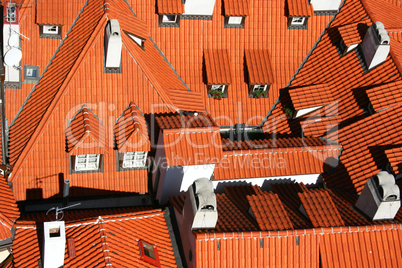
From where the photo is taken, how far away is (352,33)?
38438mm

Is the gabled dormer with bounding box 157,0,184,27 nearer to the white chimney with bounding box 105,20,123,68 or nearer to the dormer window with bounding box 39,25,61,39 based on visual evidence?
the white chimney with bounding box 105,20,123,68

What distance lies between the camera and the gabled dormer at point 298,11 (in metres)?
38.8

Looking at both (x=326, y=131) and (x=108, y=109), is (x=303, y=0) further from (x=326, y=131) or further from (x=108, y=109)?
(x=108, y=109)

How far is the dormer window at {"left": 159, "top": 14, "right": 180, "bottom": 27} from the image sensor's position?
3734 cm

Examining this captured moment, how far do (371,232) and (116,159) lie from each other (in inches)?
590

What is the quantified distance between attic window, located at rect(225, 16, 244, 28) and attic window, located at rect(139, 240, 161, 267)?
17.2 metres

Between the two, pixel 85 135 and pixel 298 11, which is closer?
pixel 85 135

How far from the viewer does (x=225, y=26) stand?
126ft

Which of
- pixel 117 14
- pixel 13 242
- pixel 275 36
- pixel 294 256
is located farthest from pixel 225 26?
pixel 13 242

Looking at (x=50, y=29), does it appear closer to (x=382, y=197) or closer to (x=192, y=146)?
(x=192, y=146)

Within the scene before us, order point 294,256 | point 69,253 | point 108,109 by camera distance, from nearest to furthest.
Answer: point 69,253 → point 294,256 → point 108,109

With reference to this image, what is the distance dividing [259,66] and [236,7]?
14.4ft

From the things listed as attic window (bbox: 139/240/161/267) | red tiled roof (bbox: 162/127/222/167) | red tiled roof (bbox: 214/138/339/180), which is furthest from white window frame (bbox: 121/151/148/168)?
attic window (bbox: 139/240/161/267)

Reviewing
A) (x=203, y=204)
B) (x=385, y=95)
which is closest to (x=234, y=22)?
(x=385, y=95)
